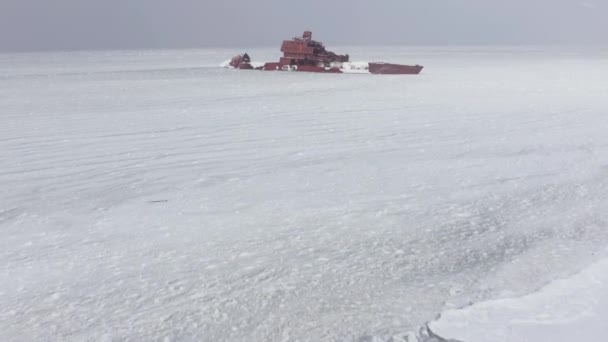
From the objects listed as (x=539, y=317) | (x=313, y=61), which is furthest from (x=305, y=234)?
(x=313, y=61)

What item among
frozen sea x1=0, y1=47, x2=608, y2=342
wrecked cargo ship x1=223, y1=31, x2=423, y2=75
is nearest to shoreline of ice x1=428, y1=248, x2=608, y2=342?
frozen sea x1=0, y1=47, x2=608, y2=342

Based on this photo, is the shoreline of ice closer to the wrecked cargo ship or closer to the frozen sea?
the frozen sea

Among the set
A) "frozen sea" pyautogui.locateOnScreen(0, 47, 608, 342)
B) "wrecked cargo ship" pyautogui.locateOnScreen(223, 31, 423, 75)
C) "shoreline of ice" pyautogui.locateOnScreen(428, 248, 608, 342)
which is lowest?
"wrecked cargo ship" pyautogui.locateOnScreen(223, 31, 423, 75)

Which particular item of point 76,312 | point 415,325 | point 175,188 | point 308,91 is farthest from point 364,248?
point 308,91

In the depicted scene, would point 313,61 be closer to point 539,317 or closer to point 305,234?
point 305,234

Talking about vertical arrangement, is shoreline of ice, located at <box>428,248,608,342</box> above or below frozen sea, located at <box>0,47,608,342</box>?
above

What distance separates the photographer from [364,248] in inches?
118

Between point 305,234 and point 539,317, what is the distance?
1.34m

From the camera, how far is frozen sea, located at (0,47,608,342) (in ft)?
7.47

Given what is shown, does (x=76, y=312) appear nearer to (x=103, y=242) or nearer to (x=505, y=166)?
(x=103, y=242)

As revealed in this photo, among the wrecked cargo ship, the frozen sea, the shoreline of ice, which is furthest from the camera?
the wrecked cargo ship

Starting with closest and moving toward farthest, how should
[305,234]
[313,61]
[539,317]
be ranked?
1. [539,317]
2. [305,234]
3. [313,61]

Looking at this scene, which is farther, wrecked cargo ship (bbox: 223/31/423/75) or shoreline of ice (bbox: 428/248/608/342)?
wrecked cargo ship (bbox: 223/31/423/75)

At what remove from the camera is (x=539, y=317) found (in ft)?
7.25
